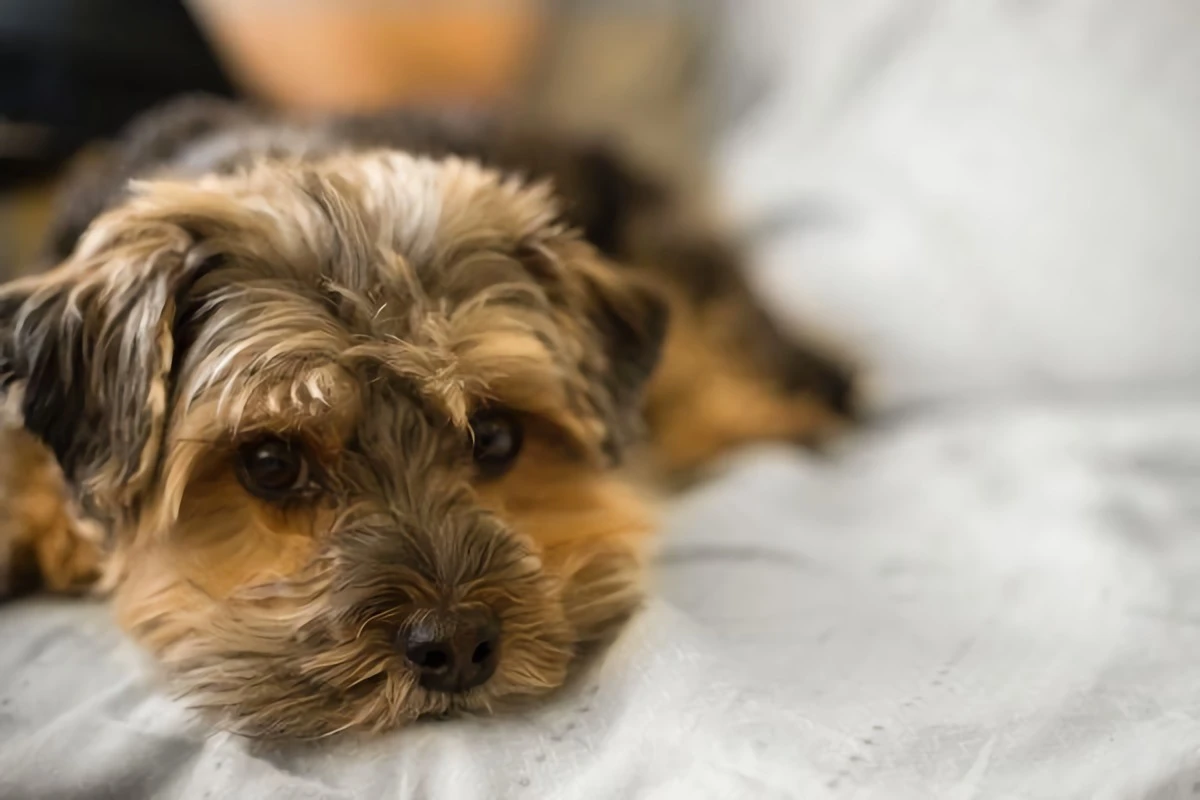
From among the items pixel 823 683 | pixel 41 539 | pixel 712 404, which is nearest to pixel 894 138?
pixel 712 404

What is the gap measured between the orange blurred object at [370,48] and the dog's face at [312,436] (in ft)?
4.33

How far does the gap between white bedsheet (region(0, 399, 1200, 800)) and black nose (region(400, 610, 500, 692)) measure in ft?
0.16

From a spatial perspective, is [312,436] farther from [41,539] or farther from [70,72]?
[70,72]

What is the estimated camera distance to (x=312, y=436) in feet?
4.47

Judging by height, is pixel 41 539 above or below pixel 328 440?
below

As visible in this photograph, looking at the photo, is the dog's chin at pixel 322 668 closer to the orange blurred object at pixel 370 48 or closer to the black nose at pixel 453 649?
the black nose at pixel 453 649

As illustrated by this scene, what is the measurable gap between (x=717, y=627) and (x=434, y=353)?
476 mm

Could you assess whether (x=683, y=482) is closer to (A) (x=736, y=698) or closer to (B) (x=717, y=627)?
(B) (x=717, y=627)

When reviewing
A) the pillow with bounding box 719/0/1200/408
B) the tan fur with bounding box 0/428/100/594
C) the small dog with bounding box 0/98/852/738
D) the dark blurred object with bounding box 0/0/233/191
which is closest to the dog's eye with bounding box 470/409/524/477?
the small dog with bounding box 0/98/852/738

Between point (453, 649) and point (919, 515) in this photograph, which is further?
point (919, 515)

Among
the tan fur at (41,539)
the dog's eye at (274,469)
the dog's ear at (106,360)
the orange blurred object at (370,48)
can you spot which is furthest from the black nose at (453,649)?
the orange blurred object at (370,48)

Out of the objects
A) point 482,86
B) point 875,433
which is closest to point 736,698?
point 875,433

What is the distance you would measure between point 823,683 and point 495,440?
0.51 metres

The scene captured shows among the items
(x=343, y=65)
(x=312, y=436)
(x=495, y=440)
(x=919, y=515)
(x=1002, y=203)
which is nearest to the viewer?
(x=312, y=436)
